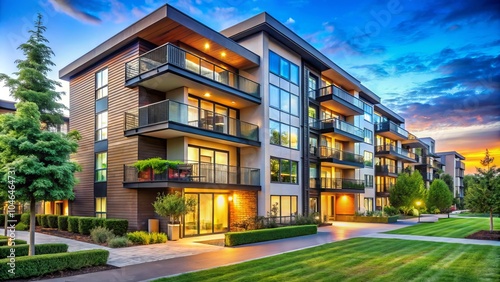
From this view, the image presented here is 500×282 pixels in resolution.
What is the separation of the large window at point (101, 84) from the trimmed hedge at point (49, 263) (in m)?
14.4

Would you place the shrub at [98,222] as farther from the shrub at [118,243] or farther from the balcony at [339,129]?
the balcony at [339,129]

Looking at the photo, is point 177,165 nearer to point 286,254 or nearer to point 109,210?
point 109,210

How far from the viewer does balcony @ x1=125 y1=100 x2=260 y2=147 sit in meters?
18.9

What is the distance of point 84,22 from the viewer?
15367 mm

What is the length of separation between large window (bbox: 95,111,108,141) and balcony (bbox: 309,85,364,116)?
1674 centimetres

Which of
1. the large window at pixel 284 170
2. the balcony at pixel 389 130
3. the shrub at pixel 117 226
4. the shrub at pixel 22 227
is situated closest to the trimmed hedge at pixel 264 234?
the large window at pixel 284 170

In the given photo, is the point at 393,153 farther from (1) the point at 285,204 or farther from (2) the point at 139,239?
(2) the point at 139,239

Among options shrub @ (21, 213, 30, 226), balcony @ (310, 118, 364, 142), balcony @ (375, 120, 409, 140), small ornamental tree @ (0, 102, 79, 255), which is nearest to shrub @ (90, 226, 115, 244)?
small ornamental tree @ (0, 102, 79, 255)

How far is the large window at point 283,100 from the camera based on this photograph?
25.4 metres

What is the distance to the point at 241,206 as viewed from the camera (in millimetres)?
23922

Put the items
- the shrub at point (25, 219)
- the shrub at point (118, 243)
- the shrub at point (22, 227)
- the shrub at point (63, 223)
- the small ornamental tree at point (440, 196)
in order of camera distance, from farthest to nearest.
Result: the small ornamental tree at point (440, 196)
the shrub at point (25, 219)
the shrub at point (22, 227)
the shrub at point (63, 223)
the shrub at point (118, 243)

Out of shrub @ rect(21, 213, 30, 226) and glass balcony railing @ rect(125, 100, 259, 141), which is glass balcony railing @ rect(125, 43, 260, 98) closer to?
glass balcony railing @ rect(125, 100, 259, 141)

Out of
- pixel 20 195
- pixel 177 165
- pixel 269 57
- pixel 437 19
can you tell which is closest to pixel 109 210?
pixel 177 165

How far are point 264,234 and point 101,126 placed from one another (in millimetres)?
13067
